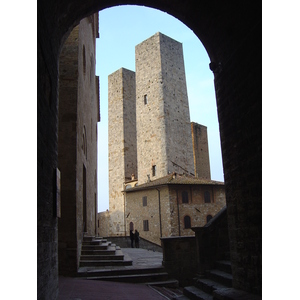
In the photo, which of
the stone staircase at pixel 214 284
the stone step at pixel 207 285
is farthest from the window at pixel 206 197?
the stone step at pixel 207 285

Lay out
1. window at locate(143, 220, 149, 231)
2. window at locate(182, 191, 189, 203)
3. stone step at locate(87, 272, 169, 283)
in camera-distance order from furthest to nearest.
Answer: window at locate(143, 220, 149, 231), window at locate(182, 191, 189, 203), stone step at locate(87, 272, 169, 283)

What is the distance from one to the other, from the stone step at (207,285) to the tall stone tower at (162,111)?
18850mm

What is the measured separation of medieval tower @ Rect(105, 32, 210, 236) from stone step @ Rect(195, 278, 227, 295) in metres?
18.9

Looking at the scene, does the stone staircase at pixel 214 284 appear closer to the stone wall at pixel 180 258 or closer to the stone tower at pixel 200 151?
the stone wall at pixel 180 258

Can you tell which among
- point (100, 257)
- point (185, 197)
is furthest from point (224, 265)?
point (185, 197)

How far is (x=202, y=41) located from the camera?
6.17 m

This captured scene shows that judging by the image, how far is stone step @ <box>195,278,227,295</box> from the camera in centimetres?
574

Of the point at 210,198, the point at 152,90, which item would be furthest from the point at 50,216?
the point at 152,90

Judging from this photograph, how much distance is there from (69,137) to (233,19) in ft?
17.8

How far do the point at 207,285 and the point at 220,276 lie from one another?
1.02 feet

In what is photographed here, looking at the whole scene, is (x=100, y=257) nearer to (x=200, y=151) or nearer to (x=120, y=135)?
(x=200, y=151)

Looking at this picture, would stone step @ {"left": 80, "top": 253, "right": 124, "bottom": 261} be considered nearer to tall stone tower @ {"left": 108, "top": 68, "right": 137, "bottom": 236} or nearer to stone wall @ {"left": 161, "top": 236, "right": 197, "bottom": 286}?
stone wall @ {"left": 161, "top": 236, "right": 197, "bottom": 286}

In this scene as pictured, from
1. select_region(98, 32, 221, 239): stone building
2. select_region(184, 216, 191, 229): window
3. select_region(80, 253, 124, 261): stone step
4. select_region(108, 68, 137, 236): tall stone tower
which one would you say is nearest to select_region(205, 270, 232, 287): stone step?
select_region(80, 253, 124, 261): stone step

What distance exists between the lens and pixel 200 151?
101ft
